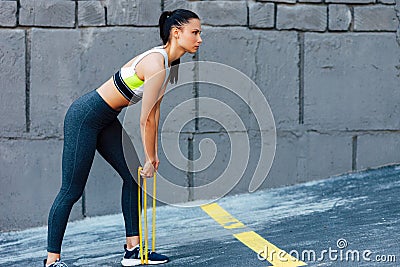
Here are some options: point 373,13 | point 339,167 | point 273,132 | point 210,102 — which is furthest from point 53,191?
point 373,13

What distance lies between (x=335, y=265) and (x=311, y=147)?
2.38 m

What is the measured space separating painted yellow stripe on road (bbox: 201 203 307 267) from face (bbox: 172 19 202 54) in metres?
1.45

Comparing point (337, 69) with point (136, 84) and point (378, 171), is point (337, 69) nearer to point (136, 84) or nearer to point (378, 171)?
point (378, 171)

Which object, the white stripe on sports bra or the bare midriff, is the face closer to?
the white stripe on sports bra

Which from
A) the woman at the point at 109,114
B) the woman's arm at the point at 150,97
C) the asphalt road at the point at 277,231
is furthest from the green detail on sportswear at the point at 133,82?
the asphalt road at the point at 277,231

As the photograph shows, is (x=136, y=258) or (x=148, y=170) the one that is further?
(x=136, y=258)

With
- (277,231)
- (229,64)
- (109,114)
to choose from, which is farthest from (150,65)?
(229,64)

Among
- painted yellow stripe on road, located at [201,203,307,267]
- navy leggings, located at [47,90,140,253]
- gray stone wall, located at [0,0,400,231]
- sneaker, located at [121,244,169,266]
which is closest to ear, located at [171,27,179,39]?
navy leggings, located at [47,90,140,253]

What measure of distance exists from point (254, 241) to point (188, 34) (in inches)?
64.1

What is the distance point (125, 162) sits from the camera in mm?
3852

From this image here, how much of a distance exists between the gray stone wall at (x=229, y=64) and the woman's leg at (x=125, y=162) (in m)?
1.64

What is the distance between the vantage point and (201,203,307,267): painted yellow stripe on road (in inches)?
150

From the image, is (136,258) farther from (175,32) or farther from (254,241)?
(175,32)

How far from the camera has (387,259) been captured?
11.9ft
